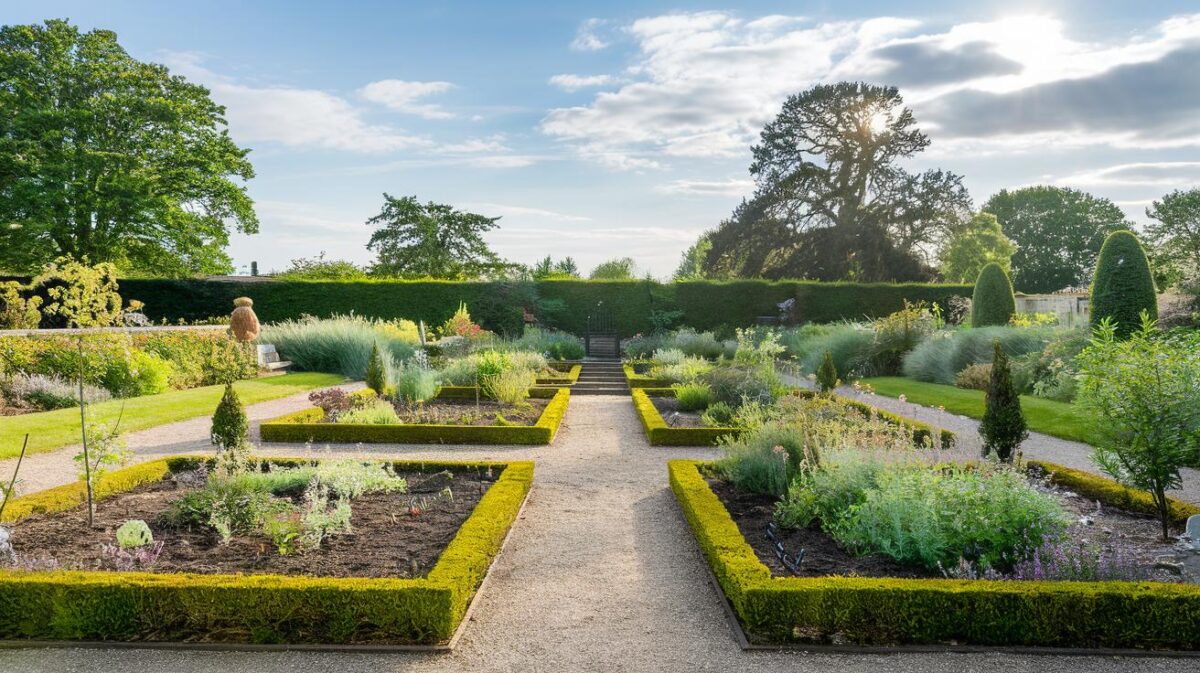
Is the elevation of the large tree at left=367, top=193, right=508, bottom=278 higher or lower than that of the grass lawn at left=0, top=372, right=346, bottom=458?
higher

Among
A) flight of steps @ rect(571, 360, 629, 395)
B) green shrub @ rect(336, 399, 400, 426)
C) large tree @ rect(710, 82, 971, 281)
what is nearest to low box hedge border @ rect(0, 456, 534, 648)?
green shrub @ rect(336, 399, 400, 426)

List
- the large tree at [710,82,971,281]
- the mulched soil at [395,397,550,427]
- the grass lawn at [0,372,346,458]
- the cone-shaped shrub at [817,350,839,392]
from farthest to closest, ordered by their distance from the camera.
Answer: the large tree at [710,82,971,281]
the cone-shaped shrub at [817,350,839,392]
the mulched soil at [395,397,550,427]
the grass lawn at [0,372,346,458]

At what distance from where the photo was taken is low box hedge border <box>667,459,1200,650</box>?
3.44 meters

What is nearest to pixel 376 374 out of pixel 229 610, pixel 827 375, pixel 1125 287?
pixel 827 375

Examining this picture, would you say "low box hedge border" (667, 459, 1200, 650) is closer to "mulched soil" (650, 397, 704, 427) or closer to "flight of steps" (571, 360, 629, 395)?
"mulched soil" (650, 397, 704, 427)

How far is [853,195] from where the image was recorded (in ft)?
107

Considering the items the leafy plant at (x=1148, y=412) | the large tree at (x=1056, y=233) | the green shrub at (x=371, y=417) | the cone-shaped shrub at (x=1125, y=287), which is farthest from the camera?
the large tree at (x=1056, y=233)

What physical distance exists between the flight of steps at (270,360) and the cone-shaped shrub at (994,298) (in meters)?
16.8

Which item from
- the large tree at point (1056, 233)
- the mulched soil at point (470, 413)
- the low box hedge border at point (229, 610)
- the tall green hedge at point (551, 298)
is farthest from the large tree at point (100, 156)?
the large tree at point (1056, 233)

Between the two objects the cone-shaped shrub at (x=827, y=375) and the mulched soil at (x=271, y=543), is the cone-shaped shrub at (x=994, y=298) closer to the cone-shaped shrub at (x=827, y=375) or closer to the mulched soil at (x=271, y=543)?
the cone-shaped shrub at (x=827, y=375)

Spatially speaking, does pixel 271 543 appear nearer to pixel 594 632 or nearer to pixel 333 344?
pixel 594 632

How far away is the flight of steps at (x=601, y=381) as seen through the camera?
1393 centimetres

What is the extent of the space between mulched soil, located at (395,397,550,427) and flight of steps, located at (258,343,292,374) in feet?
22.9

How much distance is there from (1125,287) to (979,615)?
40.4ft
